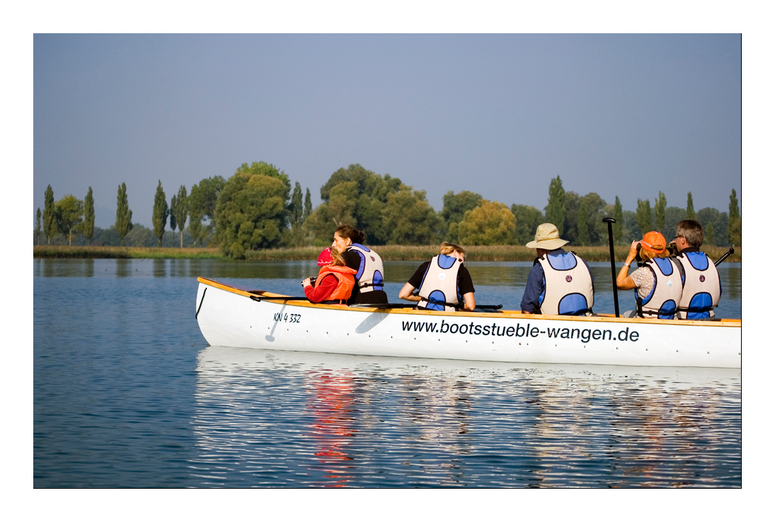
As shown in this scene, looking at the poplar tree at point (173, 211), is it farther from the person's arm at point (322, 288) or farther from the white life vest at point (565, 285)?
the white life vest at point (565, 285)

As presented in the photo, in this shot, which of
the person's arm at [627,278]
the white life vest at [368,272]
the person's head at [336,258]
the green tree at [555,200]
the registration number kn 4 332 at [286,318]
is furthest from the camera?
the green tree at [555,200]

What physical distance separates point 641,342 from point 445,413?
3215 mm

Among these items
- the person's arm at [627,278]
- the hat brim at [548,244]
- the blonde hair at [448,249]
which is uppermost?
the hat brim at [548,244]

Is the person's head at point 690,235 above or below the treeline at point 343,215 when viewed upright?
below

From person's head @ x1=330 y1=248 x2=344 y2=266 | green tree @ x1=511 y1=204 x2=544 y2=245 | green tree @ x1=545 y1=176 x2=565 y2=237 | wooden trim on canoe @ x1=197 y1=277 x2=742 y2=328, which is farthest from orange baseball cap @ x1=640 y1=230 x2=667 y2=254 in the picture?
green tree @ x1=511 y1=204 x2=544 y2=245

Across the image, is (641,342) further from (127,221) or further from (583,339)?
(127,221)

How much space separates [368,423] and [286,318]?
14.6ft

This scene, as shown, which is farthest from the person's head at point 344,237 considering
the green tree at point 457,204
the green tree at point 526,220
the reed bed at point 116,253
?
the green tree at point 457,204

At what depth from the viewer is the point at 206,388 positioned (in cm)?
964

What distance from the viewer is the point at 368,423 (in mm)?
7820

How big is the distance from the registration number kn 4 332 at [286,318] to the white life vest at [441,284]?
183 centimetres

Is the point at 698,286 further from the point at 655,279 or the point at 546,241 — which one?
the point at 546,241

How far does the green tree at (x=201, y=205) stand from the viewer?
95.6 metres
